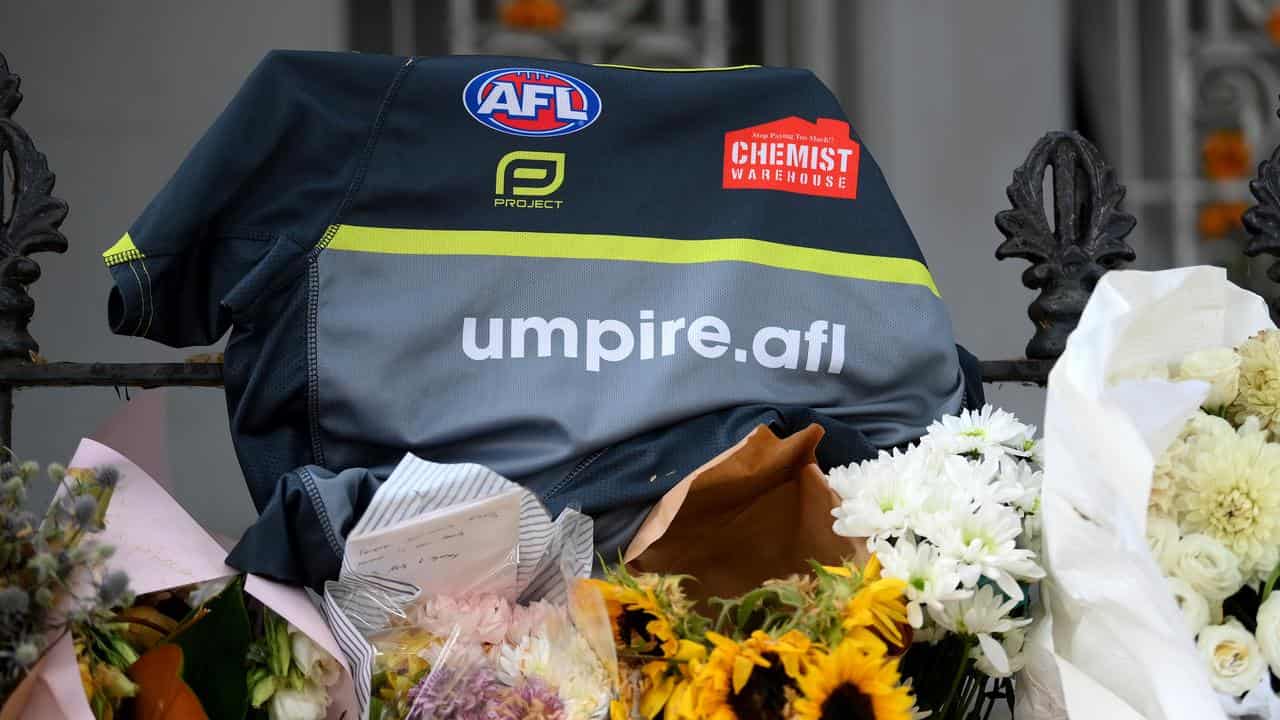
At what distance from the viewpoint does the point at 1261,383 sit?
0.94 meters

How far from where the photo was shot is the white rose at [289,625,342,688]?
2.87ft

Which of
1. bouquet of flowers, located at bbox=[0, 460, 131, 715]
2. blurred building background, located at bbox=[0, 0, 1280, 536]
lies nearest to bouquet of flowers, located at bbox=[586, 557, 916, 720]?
bouquet of flowers, located at bbox=[0, 460, 131, 715]

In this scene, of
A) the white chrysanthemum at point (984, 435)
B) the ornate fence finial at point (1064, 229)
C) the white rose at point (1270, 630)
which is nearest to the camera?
the white rose at point (1270, 630)

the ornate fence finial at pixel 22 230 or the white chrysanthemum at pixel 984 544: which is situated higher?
the ornate fence finial at pixel 22 230

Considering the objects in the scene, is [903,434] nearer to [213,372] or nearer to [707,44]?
[213,372]

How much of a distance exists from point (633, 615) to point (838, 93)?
1928 millimetres

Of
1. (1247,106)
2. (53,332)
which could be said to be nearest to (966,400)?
(53,332)

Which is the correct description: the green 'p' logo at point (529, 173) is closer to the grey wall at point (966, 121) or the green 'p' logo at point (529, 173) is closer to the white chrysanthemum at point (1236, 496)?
the white chrysanthemum at point (1236, 496)

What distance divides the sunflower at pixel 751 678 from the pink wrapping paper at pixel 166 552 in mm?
263

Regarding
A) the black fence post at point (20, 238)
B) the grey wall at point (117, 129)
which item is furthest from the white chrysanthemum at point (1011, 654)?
the grey wall at point (117, 129)

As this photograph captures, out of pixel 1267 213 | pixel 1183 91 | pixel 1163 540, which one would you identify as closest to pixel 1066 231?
pixel 1267 213

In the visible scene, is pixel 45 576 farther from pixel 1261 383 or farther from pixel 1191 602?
pixel 1261 383

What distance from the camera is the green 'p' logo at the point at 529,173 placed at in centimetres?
108

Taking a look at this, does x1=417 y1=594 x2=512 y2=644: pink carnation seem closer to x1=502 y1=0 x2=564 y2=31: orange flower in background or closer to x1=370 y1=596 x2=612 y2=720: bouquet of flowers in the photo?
x1=370 y1=596 x2=612 y2=720: bouquet of flowers
